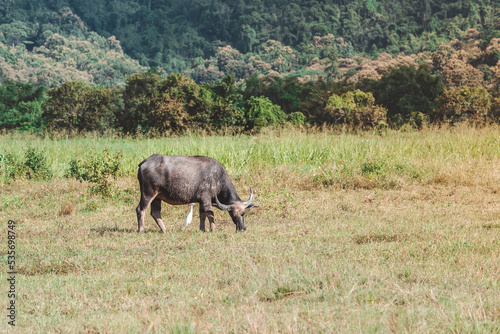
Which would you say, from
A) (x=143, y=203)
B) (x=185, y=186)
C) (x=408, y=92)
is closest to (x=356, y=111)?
(x=408, y=92)

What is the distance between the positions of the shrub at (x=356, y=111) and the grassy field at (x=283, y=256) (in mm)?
Result: 8780

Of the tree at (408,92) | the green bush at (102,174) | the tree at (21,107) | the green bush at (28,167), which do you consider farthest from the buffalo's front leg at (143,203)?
the tree at (21,107)

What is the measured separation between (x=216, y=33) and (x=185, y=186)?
9841 cm

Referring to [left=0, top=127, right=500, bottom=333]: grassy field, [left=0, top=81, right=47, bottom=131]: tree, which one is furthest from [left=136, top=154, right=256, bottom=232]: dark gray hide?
[left=0, top=81, right=47, bottom=131]: tree

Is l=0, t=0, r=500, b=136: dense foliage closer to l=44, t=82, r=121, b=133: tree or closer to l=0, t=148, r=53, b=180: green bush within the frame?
l=44, t=82, r=121, b=133: tree

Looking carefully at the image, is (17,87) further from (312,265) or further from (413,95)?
(312,265)

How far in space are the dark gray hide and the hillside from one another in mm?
56000

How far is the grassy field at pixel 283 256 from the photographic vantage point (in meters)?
4.40

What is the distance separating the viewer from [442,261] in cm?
609

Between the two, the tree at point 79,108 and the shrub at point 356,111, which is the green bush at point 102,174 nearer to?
the shrub at point 356,111

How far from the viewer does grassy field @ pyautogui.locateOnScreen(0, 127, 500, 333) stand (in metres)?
4.40

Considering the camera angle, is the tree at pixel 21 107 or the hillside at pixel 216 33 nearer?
the tree at pixel 21 107

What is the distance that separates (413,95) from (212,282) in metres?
25.7

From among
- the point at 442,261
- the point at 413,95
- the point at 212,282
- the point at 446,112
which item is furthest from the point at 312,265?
the point at 413,95
